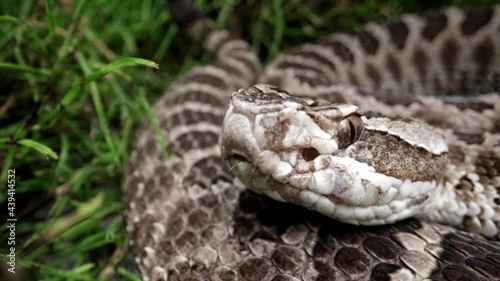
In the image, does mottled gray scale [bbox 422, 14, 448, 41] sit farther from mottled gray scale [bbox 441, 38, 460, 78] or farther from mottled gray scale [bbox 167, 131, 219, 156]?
mottled gray scale [bbox 167, 131, 219, 156]

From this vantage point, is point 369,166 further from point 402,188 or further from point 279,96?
point 279,96

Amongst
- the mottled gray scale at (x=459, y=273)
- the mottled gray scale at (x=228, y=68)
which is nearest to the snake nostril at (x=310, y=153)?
the mottled gray scale at (x=459, y=273)

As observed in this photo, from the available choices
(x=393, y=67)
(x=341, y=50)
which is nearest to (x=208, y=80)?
(x=341, y=50)

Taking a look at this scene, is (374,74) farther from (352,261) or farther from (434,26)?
(352,261)

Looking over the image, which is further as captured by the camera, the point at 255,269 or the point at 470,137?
the point at 470,137

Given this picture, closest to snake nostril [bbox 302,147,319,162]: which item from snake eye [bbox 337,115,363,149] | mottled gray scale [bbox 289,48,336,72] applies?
snake eye [bbox 337,115,363,149]

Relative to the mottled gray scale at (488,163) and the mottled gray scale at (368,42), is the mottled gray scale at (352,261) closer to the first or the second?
the mottled gray scale at (488,163)
